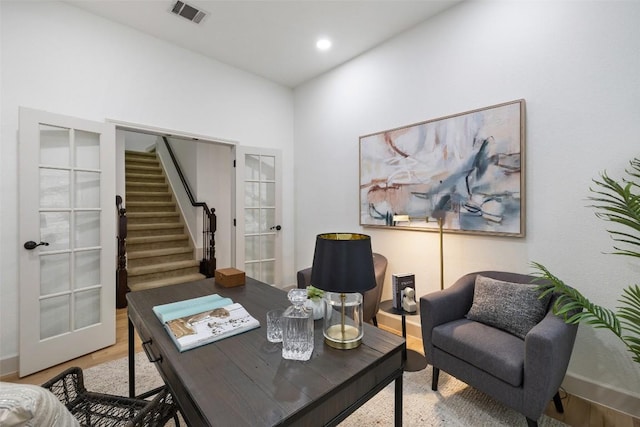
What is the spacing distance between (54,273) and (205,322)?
2082 millimetres

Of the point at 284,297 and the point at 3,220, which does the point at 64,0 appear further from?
the point at 284,297

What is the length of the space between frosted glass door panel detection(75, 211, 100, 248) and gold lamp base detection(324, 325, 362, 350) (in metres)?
2.57

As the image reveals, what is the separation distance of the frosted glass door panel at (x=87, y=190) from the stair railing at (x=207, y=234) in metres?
2.04

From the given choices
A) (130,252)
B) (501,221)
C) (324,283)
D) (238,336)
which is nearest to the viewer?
(324,283)

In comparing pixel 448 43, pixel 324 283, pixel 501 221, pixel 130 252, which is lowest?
pixel 130 252

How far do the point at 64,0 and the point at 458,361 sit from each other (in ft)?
13.9

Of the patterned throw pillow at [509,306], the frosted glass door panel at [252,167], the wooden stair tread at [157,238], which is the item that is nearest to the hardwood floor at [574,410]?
the patterned throw pillow at [509,306]

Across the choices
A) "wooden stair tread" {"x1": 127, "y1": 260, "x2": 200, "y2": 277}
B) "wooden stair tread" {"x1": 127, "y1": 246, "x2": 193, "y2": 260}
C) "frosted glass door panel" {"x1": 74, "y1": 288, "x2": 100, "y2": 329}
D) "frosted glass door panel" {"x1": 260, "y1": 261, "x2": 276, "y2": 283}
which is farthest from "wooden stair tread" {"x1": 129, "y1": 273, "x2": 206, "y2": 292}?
"frosted glass door panel" {"x1": 74, "y1": 288, "x2": 100, "y2": 329}

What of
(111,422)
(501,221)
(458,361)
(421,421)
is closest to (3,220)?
(111,422)

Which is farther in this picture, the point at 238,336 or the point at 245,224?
the point at 245,224

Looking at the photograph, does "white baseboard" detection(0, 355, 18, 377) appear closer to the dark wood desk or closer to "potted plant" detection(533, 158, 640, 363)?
the dark wood desk

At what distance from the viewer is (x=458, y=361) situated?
1.79m

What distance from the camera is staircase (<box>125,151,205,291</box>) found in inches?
163

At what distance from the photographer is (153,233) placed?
15.9 feet
